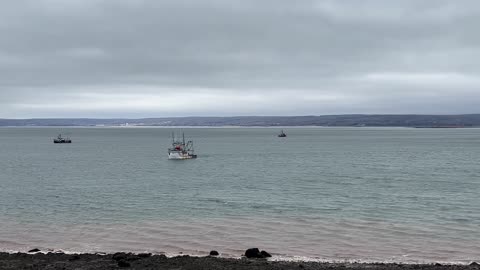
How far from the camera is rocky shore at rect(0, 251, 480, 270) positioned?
60.9 feet

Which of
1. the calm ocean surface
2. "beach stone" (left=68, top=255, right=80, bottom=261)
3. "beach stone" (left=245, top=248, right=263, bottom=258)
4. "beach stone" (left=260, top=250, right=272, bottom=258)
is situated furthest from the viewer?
the calm ocean surface

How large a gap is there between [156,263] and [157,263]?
0.12 ft

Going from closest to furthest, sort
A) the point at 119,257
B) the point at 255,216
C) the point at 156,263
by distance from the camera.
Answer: the point at 156,263 → the point at 119,257 → the point at 255,216

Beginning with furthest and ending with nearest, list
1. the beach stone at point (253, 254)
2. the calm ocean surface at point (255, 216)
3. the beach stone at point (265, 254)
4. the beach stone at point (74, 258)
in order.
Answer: the calm ocean surface at point (255, 216)
the beach stone at point (265, 254)
the beach stone at point (253, 254)
the beach stone at point (74, 258)

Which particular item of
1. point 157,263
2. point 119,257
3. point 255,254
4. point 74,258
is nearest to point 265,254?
point 255,254

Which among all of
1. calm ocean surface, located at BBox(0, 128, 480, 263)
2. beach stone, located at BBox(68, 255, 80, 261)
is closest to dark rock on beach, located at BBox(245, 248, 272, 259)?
calm ocean surface, located at BBox(0, 128, 480, 263)

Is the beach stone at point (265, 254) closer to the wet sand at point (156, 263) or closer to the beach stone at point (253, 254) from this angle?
the beach stone at point (253, 254)

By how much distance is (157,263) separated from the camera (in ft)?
62.6

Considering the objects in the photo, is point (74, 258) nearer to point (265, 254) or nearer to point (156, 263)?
point (156, 263)

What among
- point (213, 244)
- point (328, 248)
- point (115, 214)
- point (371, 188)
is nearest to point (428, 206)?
point (371, 188)

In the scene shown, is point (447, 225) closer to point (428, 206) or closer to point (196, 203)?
point (428, 206)

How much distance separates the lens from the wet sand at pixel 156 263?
18562mm

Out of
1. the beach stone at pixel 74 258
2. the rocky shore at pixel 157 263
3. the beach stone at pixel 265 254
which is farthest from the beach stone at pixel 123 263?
the beach stone at pixel 265 254

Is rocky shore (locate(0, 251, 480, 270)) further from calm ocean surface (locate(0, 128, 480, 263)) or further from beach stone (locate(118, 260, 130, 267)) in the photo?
calm ocean surface (locate(0, 128, 480, 263))
